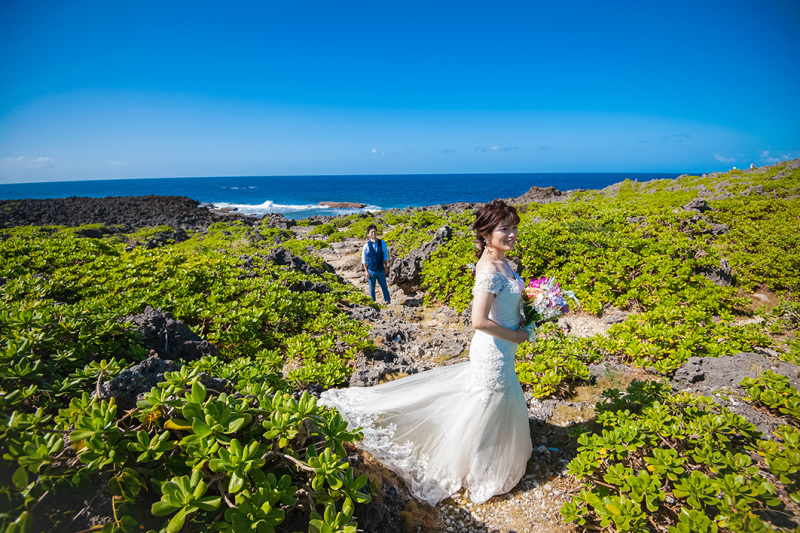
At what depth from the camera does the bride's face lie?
11.6 feet

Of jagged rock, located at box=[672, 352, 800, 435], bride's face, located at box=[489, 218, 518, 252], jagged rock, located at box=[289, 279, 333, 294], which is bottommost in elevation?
jagged rock, located at box=[672, 352, 800, 435]

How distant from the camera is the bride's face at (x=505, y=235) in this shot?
353 centimetres

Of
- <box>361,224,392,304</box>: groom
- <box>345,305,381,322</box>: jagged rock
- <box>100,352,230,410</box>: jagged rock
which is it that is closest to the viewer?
<box>100,352,230,410</box>: jagged rock

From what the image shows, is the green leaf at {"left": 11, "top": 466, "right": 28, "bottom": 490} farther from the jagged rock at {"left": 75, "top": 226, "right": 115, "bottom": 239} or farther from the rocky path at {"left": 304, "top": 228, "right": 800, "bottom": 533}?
the jagged rock at {"left": 75, "top": 226, "right": 115, "bottom": 239}

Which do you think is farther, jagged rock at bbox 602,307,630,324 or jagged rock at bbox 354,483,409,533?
jagged rock at bbox 602,307,630,324

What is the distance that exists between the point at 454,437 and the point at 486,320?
1388 millimetres

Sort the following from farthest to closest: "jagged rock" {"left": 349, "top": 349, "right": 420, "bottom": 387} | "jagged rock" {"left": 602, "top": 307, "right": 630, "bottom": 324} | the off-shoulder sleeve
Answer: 1. "jagged rock" {"left": 602, "top": 307, "right": 630, "bottom": 324}
2. "jagged rock" {"left": 349, "top": 349, "right": 420, "bottom": 387}
3. the off-shoulder sleeve

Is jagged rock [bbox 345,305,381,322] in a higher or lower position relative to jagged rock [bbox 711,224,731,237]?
lower

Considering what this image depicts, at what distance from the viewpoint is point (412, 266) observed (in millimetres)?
11289

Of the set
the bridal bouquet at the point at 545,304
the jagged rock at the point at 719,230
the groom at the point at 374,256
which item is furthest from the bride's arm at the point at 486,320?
the jagged rock at the point at 719,230

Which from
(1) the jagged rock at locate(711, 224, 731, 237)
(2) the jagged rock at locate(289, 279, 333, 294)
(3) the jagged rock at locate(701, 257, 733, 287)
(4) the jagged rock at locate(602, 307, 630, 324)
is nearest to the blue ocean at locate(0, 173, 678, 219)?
(2) the jagged rock at locate(289, 279, 333, 294)

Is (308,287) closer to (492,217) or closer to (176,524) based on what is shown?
(492,217)

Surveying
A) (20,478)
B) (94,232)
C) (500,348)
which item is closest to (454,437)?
(500,348)

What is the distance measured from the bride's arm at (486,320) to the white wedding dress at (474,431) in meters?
0.09
